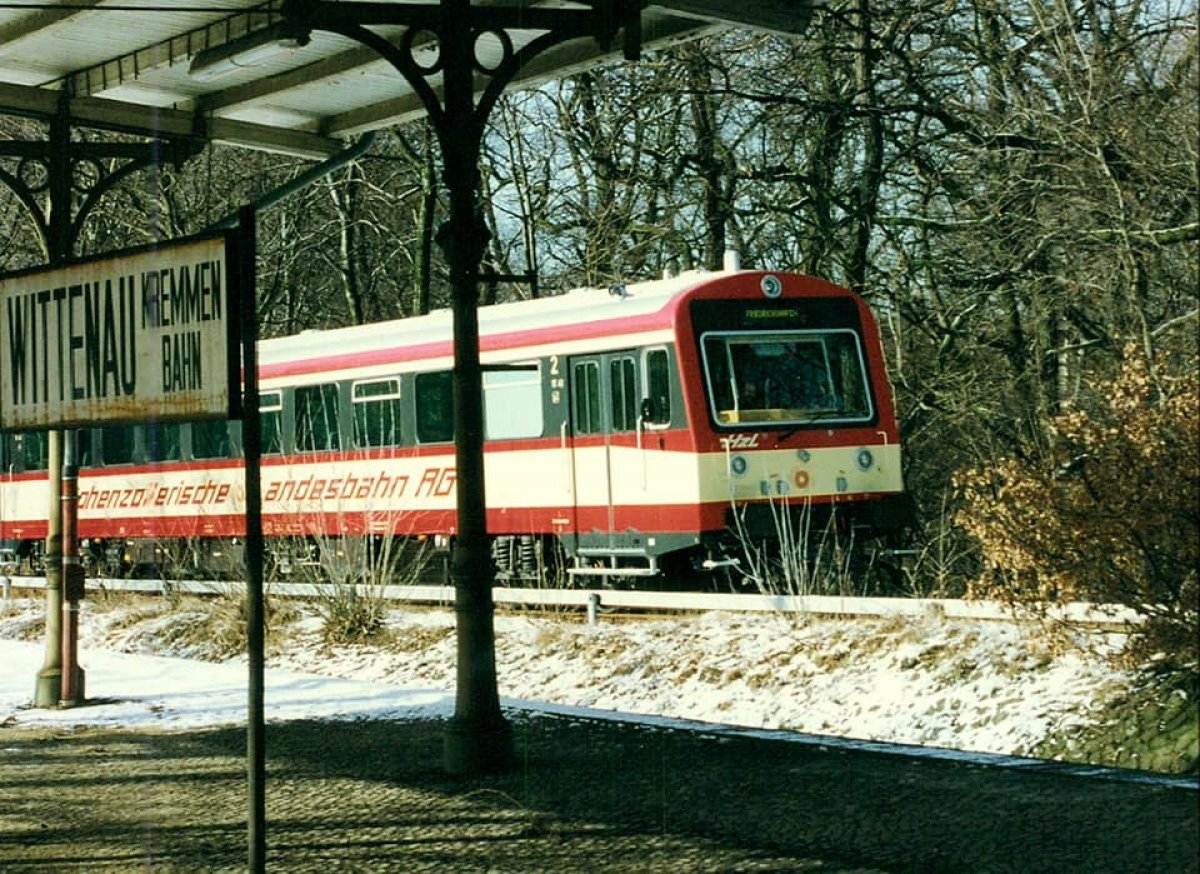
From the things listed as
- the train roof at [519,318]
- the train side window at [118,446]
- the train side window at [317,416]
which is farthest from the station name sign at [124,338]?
the train side window at [118,446]

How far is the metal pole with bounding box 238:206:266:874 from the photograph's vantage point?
615cm

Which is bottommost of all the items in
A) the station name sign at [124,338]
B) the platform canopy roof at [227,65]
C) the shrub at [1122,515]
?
the shrub at [1122,515]

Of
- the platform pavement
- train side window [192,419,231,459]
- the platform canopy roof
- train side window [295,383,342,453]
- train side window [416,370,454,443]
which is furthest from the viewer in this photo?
train side window [192,419,231,459]

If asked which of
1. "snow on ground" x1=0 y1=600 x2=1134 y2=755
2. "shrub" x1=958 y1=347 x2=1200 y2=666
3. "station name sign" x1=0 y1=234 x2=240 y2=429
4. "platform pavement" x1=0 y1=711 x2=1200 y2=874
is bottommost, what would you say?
"platform pavement" x1=0 y1=711 x2=1200 y2=874

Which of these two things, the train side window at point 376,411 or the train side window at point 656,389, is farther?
the train side window at point 376,411

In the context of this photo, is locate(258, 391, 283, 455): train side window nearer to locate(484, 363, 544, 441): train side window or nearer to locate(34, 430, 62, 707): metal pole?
locate(484, 363, 544, 441): train side window

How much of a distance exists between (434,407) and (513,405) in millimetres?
1430

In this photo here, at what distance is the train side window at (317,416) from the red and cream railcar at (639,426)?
28.5 inches

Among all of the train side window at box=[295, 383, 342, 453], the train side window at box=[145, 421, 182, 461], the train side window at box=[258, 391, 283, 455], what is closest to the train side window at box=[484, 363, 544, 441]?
the train side window at box=[295, 383, 342, 453]

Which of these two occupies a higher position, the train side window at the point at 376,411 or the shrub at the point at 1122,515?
the train side window at the point at 376,411

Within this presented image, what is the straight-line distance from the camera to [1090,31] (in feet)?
64.3

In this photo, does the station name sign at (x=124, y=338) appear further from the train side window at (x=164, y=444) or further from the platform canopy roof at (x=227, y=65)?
the train side window at (x=164, y=444)

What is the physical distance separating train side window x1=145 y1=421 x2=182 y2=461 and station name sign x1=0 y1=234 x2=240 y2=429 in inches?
797

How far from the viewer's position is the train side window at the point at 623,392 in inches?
787
